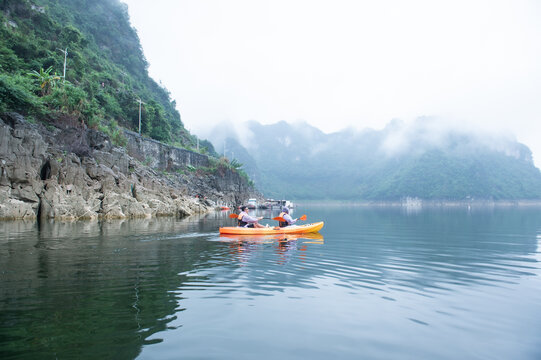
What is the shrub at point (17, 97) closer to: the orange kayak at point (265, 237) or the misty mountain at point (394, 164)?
the orange kayak at point (265, 237)

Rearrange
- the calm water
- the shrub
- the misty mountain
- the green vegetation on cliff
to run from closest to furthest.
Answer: the calm water
the shrub
the green vegetation on cliff
the misty mountain

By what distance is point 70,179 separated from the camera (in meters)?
23.0

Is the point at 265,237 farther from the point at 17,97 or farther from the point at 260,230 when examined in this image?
the point at 17,97

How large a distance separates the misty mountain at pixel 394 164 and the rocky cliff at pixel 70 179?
101512mm

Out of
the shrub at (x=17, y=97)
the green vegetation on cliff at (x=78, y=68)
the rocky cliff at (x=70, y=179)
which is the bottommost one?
the rocky cliff at (x=70, y=179)

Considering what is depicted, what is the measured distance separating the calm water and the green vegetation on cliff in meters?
20.4

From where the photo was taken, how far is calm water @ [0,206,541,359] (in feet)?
13.1

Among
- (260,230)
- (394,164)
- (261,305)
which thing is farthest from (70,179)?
(394,164)

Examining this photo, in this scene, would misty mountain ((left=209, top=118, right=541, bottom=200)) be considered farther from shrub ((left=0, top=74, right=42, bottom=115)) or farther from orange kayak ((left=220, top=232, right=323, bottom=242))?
orange kayak ((left=220, top=232, right=323, bottom=242))

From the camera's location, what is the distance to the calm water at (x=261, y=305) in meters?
3.99

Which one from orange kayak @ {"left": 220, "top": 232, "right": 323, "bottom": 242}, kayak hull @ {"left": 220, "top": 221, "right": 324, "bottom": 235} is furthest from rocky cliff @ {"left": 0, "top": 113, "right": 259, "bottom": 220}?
Result: orange kayak @ {"left": 220, "top": 232, "right": 323, "bottom": 242}

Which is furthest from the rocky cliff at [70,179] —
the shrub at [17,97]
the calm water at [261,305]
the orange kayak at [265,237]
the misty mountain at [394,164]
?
the misty mountain at [394,164]

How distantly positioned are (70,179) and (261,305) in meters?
22.1

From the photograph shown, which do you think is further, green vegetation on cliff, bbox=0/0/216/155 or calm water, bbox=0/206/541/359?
green vegetation on cliff, bbox=0/0/216/155
